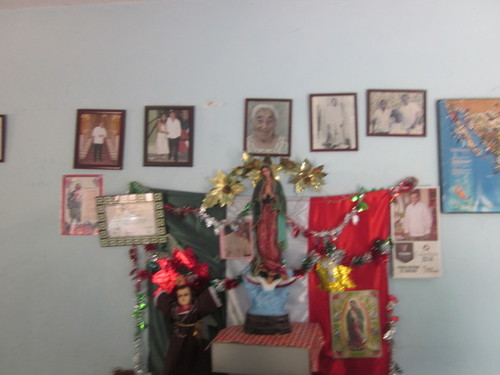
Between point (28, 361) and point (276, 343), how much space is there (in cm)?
112

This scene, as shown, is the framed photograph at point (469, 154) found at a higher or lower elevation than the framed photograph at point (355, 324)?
→ higher

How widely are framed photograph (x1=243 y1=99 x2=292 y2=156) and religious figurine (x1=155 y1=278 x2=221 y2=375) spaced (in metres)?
0.60

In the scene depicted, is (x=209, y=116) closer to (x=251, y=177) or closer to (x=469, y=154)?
(x=251, y=177)

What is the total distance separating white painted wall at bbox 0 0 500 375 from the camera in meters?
1.63

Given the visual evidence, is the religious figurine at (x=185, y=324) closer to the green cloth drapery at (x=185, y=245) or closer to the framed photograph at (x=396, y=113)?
the green cloth drapery at (x=185, y=245)

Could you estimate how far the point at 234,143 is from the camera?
1.73m

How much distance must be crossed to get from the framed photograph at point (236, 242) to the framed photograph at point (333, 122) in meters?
0.44

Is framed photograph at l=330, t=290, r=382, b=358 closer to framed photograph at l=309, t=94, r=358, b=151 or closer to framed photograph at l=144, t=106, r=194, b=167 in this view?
framed photograph at l=309, t=94, r=358, b=151

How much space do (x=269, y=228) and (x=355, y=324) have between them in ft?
1.78

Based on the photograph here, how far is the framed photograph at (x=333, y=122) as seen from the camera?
5.56ft

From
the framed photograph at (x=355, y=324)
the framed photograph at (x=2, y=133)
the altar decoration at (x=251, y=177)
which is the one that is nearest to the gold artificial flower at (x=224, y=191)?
the altar decoration at (x=251, y=177)

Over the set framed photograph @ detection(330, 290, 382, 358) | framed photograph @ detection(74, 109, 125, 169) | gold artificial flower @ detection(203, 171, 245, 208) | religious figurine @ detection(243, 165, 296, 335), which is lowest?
framed photograph @ detection(330, 290, 382, 358)

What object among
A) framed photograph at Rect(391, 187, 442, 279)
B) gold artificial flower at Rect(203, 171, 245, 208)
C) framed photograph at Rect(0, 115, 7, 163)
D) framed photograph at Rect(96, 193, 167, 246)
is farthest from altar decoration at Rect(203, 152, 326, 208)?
framed photograph at Rect(0, 115, 7, 163)

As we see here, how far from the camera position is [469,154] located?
A: 5.44 feet
